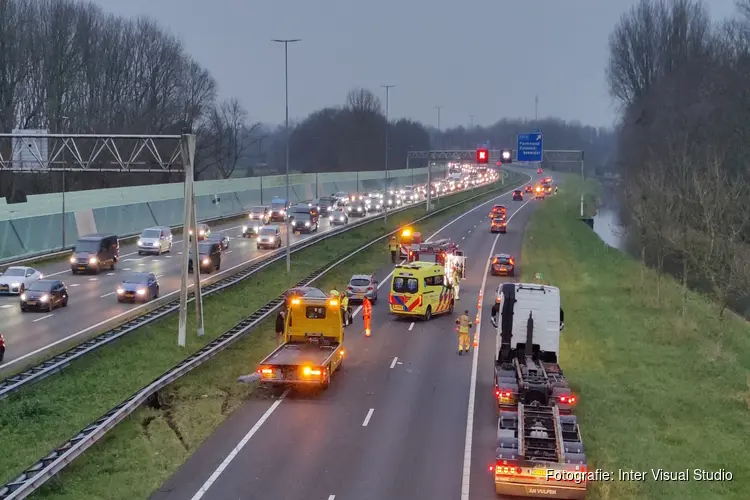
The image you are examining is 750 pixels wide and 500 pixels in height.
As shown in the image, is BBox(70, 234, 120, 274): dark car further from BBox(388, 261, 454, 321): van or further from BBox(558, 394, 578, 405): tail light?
BBox(558, 394, 578, 405): tail light

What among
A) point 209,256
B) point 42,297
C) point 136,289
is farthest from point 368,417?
point 209,256

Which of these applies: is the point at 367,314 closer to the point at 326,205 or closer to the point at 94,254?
the point at 94,254

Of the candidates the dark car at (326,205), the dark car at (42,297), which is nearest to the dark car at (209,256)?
the dark car at (42,297)

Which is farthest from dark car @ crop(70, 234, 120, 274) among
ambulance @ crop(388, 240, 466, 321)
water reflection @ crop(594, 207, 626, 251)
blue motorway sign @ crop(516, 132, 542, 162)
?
water reflection @ crop(594, 207, 626, 251)

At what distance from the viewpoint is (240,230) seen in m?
83.2

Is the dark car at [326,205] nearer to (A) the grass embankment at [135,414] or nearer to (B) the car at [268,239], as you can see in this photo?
(B) the car at [268,239]

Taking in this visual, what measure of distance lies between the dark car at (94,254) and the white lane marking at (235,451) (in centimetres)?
3060

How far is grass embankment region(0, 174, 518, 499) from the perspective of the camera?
19.4 metres

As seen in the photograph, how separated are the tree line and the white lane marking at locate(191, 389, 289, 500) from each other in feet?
55.9

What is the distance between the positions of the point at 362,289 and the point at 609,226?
48.6m

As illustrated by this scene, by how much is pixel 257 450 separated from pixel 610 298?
31286 mm

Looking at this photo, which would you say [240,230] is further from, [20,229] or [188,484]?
[188,484]

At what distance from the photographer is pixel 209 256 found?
5575 centimetres

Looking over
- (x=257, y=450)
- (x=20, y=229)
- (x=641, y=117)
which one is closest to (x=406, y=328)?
(x=257, y=450)
